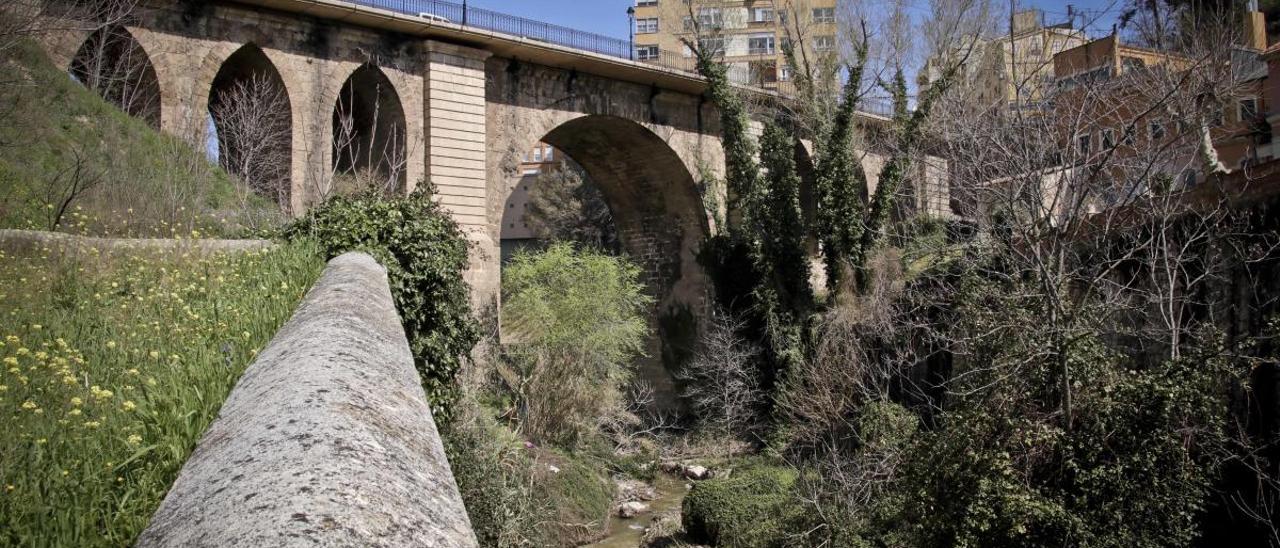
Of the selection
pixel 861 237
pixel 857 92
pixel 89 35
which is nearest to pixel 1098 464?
pixel 861 237

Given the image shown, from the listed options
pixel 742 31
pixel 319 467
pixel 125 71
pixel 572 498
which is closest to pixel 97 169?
pixel 125 71

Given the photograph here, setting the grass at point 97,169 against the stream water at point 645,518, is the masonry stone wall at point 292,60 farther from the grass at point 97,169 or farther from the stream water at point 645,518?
the stream water at point 645,518

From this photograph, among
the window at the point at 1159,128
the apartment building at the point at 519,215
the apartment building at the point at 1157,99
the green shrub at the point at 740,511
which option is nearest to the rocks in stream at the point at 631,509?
the green shrub at the point at 740,511

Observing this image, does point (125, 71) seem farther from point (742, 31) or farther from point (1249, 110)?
point (1249, 110)

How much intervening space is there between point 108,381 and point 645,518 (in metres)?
13.6

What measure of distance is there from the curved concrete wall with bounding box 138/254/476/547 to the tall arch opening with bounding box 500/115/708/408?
67.7 feet

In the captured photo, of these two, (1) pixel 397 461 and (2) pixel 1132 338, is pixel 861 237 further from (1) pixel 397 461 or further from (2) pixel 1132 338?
(1) pixel 397 461

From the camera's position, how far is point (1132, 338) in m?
→ 13.5

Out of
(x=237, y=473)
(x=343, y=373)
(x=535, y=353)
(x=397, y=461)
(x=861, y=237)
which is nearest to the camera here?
(x=237, y=473)

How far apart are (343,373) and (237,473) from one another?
1.80ft

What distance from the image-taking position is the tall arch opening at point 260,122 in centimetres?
1622

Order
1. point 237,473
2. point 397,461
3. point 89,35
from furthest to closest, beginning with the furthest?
1. point 89,35
2. point 397,461
3. point 237,473

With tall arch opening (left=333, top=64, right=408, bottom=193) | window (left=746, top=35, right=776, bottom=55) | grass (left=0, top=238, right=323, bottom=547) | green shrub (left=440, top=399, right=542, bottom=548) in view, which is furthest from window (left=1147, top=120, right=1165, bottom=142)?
window (left=746, top=35, right=776, bottom=55)

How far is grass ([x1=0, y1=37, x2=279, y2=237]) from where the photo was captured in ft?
31.6
